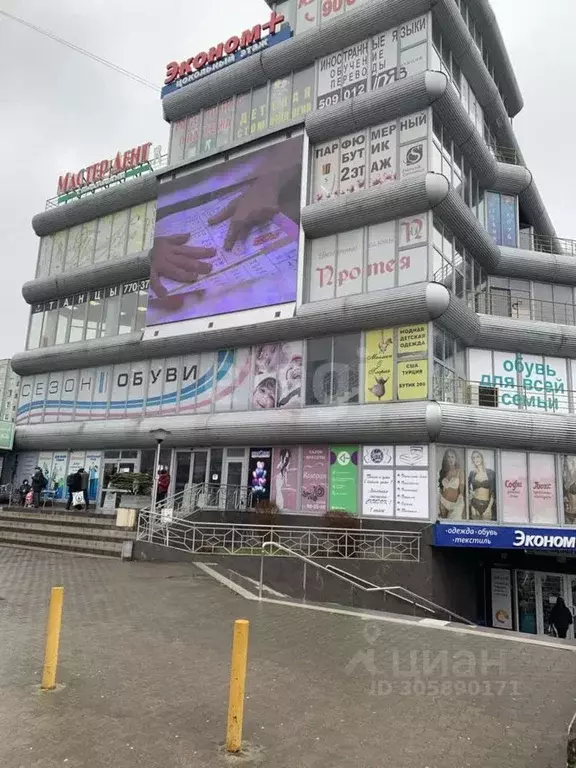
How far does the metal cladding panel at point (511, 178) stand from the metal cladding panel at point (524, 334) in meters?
7.84

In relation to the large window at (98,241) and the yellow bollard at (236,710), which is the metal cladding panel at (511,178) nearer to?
the large window at (98,241)

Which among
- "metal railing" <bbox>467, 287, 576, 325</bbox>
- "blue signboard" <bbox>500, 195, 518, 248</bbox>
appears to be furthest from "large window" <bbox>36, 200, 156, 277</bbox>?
"blue signboard" <bbox>500, 195, 518, 248</bbox>

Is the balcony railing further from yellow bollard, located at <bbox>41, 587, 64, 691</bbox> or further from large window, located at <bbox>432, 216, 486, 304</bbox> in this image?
yellow bollard, located at <bbox>41, 587, 64, 691</bbox>

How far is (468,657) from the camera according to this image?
8.75m

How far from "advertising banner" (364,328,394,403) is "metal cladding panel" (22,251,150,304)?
43.9 feet

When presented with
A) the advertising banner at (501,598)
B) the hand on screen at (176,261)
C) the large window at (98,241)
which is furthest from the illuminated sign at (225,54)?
the advertising banner at (501,598)

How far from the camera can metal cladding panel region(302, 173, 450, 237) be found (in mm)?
21344

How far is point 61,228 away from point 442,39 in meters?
22.8

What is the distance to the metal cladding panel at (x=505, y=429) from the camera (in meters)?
20.0

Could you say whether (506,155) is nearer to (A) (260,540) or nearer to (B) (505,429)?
(B) (505,429)

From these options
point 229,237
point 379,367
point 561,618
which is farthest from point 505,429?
point 229,237

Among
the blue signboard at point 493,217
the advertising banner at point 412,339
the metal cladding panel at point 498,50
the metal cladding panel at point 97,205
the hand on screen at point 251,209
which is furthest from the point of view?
the metal cladding panel at point 97,205

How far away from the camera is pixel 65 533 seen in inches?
805

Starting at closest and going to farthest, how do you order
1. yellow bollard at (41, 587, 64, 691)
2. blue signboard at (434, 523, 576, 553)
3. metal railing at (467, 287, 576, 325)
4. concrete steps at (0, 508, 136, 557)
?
1. yellow bollard at (41, 587, 64, 691)
2. blue signboard at (434, 523, 576, 553)
3. concrete steps at (0, 508, 136, 557)
4. metal railing at (467, 287, 576, 325)
